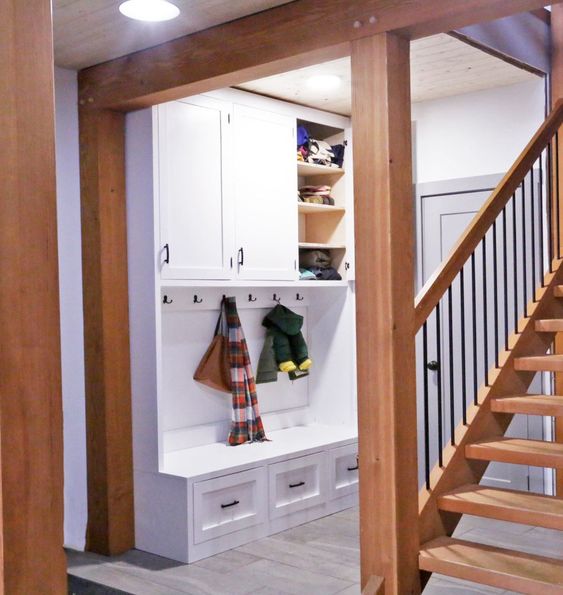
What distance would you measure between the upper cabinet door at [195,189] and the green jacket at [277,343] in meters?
0.71

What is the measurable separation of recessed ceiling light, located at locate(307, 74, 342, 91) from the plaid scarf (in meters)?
1.29

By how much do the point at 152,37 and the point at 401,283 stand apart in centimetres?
162

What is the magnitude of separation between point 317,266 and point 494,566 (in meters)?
2.48

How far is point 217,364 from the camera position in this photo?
430 centimetres

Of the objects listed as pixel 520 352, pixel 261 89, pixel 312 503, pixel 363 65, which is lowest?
pixel 312 503

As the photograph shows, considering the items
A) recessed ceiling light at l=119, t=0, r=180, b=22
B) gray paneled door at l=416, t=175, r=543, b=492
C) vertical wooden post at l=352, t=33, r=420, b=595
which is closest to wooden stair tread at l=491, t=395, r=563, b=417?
vertical wooden post at l=352, t=33, r=420, b=595

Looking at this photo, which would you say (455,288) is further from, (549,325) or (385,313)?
(385,313)

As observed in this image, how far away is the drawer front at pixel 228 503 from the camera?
143 inches

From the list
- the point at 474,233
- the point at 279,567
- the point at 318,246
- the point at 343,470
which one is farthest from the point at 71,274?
the point at 474,233

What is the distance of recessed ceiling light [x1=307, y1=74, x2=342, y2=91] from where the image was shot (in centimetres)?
392

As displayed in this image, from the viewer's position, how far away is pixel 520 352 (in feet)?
11.1

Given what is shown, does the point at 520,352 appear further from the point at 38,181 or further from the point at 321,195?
the point at 38,181

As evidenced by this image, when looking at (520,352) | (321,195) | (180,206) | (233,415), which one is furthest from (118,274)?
(520,352)

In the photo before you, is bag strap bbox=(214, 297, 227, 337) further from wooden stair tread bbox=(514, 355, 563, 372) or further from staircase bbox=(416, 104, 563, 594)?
wooden stair tread bbox=(514, 355, 563, 372)
